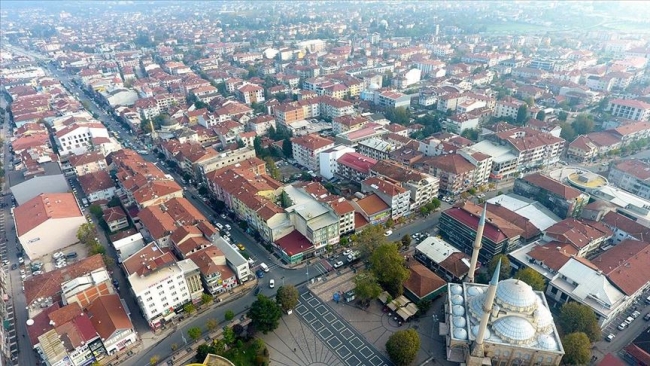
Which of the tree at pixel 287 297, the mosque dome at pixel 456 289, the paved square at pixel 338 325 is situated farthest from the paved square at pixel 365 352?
the mosque dome at pixel 456 289

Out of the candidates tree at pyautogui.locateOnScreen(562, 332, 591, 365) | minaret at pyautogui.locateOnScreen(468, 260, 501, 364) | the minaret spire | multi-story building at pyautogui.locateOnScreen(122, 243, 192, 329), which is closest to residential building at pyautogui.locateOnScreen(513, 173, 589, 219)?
tree at pyautogui.locateOnScreen(562, 332, 591, 365)

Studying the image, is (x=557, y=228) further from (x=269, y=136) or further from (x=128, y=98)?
(x=128, y=98)

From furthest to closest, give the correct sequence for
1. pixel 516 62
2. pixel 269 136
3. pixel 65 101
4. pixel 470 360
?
pixel 516 62, pixel 65 101, pixel 269 136, pixel 470 360

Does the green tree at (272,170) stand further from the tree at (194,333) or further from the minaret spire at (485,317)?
the minaret spire at (485,317)

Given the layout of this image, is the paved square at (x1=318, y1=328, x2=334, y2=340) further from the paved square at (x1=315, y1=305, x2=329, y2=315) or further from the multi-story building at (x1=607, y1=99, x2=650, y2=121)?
the multi-story building at (x1=607, y1=99, x2=650, y2=121)

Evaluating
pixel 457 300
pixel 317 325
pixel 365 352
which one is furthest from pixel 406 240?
pixel 365 352

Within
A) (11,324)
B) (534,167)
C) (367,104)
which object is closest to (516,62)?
(367,104)
